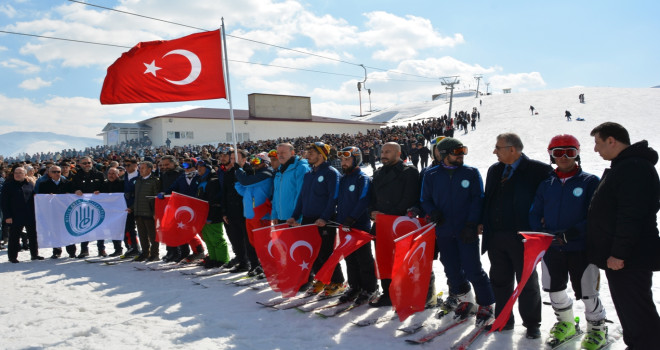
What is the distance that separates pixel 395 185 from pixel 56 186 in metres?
7.57

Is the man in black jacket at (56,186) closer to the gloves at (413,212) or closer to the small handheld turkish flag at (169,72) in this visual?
the small handheld turkish flag at (169,72)

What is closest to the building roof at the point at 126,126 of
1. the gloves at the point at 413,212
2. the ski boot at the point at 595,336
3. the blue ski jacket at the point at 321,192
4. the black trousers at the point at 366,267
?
the blue ski jacket at the point at 321,192

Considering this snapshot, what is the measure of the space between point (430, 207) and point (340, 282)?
6.19ft

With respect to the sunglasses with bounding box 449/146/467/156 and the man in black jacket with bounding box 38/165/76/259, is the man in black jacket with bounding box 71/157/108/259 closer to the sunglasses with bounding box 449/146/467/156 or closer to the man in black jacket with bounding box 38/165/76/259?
the man in black jacket with bounding box 38/165/76/259

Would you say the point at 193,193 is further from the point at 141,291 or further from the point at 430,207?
the point at 430,207

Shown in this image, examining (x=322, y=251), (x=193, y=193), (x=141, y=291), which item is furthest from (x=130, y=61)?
(x=322, y=251)

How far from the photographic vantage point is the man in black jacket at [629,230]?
295 centimetres

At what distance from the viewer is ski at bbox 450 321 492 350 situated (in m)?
3.79

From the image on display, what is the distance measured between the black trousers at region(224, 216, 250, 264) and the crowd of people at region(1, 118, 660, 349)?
2cm

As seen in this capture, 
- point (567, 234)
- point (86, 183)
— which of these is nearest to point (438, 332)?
point (567, 234)

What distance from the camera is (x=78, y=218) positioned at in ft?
28.3

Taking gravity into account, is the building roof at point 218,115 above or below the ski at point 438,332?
above

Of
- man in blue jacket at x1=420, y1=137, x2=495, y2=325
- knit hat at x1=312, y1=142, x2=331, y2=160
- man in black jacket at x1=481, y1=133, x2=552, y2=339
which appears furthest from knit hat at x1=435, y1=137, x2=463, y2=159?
knit hat at x1=312, y1=142, x2=331, y2=160

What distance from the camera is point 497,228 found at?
156 inches
